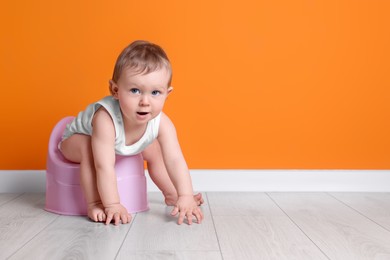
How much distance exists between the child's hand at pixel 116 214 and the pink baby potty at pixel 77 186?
0.12 meters

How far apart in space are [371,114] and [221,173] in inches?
24.4

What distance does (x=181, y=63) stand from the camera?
189 cm

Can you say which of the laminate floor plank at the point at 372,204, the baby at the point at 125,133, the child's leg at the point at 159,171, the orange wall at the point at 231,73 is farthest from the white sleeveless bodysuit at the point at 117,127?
the laminate floor plank at the point at 372,204

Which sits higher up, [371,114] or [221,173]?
[371,114]

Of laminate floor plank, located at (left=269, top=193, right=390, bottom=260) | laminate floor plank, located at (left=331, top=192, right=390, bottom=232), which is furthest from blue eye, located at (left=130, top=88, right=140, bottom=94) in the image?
laminate floor plank, located at (left=331, top=192, right=390, bottom=232)

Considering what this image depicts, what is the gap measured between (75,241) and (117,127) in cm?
40

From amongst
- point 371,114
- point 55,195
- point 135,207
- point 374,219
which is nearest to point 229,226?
point 135,207

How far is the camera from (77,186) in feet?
4.85

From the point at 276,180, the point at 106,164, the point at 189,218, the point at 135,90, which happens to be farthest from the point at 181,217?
the point at 276,180

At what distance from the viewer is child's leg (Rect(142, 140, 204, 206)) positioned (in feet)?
5.35

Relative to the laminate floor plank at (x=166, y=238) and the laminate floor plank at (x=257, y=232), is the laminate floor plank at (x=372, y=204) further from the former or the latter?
the laminate floor plank at (x=166, y=238)

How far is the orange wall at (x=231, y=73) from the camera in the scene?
187 cm

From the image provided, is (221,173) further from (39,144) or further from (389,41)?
(389,41)

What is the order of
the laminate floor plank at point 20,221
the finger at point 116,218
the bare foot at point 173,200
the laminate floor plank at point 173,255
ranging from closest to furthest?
the laminate floor plank at point 173,255 → the laminate floor plank at point 20,221 → the finger at point 116,218 → the bare foot at point 173,200
